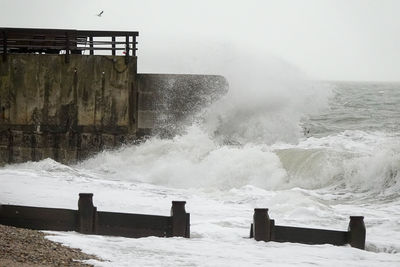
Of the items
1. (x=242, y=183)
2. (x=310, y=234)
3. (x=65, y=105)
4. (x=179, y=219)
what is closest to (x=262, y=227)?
(x=310, y=234)

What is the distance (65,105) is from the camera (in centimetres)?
2034

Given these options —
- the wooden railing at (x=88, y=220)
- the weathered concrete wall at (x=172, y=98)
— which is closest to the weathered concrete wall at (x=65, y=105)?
the weathered concrete wall at (x=172, y=98)

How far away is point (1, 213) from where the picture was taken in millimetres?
10453

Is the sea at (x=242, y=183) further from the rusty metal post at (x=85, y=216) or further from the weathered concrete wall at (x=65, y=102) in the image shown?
the weathered concrete wall at (x=65, y=102)

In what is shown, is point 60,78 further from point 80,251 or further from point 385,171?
point 80,251

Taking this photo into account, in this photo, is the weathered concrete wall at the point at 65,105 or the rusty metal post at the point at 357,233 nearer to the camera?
the rusty metal post at the point at 357,233

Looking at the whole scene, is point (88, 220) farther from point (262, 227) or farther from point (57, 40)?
point (57, 40)

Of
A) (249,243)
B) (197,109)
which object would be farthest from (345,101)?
(249,243)

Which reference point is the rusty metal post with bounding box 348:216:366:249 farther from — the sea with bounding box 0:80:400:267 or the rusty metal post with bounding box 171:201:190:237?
the rusty metal post with bounding box 171:201:190:237

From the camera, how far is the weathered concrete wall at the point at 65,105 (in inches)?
796

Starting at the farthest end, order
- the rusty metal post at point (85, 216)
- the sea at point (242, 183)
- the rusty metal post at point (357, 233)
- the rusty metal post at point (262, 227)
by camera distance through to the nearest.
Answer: the rusty metal post at point (357, 233)
the rusty metal post at point (262, 227)
the rusty metal post at point (85, 216)
the sea at point (242, 183)

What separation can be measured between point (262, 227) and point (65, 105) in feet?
35.4

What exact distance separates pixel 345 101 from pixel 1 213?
38.4 m

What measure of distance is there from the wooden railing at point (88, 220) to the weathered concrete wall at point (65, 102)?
387 inches
